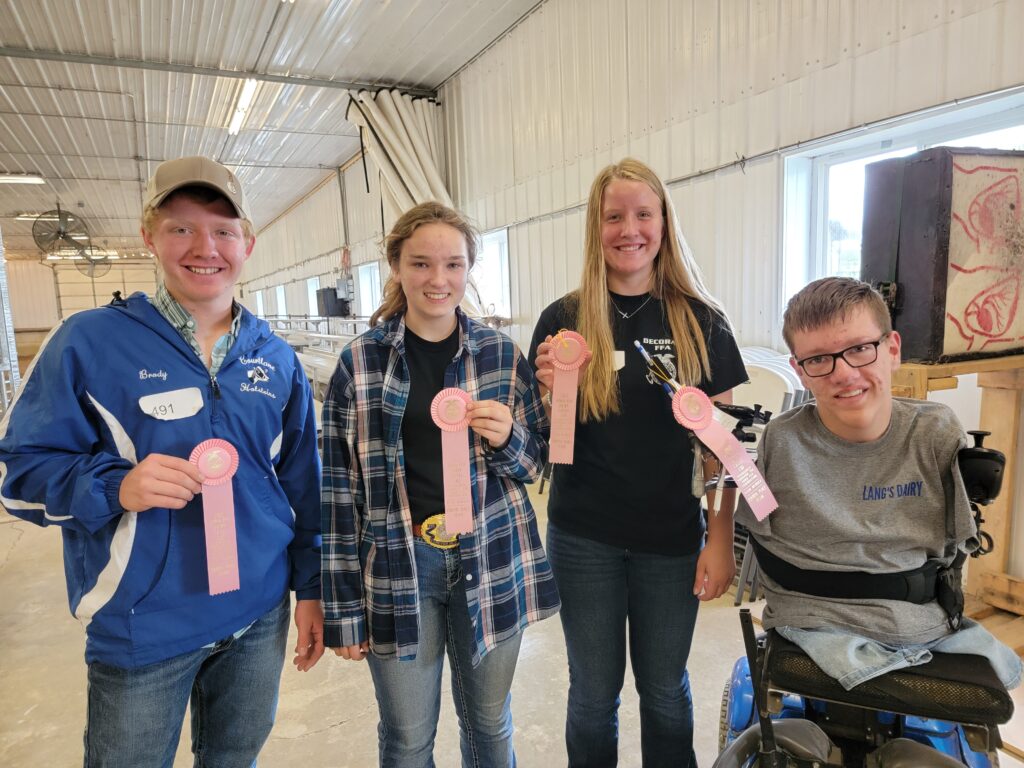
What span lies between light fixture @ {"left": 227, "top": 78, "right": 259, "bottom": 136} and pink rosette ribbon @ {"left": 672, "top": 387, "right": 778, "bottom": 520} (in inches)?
237

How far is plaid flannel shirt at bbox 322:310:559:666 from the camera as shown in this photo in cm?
113

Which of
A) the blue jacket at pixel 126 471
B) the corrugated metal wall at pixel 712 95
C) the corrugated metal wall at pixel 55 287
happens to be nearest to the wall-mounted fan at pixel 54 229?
the corrugated metal wall at pixel 712 95

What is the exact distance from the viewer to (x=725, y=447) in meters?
1.09

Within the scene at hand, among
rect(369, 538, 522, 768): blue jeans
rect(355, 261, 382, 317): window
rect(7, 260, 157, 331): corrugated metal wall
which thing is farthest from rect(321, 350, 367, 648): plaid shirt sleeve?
rect(7, 260, 157, 331): corrugated metal wall

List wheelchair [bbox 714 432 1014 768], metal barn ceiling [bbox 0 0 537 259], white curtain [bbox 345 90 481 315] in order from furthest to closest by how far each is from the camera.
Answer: white curtain [bbox 345 90 481 315]
metal barn ceiling [bbox 0 0 537 259]
wheelchair [bbox 714 432 1014 768]

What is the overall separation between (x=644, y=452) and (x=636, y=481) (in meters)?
0.06

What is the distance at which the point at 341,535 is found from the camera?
1.14 metres

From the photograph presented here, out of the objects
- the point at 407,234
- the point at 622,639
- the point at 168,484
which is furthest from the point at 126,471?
the point at 622,639

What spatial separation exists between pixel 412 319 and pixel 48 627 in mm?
2737

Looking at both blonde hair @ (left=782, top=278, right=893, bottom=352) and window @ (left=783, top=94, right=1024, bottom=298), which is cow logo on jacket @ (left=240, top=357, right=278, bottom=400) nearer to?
blonde hair @ (left=782, top=278, right=893, bottom=352)

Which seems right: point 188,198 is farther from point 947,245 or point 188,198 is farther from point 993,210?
point 993,210

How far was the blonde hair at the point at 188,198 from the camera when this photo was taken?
1.09 meters

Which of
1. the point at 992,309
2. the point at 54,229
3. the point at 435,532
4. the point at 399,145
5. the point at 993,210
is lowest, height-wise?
the point at 435,532

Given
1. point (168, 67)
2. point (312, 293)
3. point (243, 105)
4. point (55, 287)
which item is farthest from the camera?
point (55, 287)
